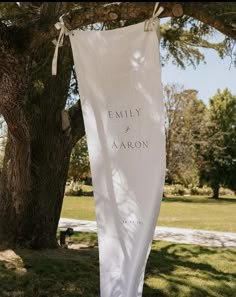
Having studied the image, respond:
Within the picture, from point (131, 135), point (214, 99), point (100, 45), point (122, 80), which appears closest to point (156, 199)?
point (131, 135)

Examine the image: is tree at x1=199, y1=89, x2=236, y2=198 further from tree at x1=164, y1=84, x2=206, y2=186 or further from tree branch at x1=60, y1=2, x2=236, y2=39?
tree branch at x1=60, y1=2, x2=236, y2=39

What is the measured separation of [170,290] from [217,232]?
5.71 m

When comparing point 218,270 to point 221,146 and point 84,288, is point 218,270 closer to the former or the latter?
point 84,288

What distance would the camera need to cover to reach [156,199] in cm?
253

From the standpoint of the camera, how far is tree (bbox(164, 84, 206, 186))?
25.3 m

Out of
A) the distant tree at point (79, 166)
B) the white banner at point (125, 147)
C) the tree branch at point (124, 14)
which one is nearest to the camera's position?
the white banner at point (125, 147)

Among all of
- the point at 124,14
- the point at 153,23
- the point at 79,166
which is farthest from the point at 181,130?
the point at 153,23

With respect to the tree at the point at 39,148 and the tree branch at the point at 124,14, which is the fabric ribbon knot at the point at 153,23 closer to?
the tree branch at the point at 124,14

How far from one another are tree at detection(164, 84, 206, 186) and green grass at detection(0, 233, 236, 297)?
1855 cm

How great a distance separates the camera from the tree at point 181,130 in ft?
83.0

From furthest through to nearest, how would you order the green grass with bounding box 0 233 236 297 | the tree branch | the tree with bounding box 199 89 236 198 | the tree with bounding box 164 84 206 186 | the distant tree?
the tree with bounding box 199 89 236 198 → the tree with bounding box 164 84 206 186 → the distant tree → the green grass with bounding box 0 233 236 297 → the tree branch

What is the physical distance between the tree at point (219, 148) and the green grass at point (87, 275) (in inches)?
856

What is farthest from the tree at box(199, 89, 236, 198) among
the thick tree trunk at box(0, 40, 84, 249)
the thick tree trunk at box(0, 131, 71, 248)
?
the thick tree trunk at box(0, 131, 71, 248)

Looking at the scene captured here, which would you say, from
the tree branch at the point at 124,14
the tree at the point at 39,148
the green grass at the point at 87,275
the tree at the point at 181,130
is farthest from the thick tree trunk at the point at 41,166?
the tree at the point at 181,130
